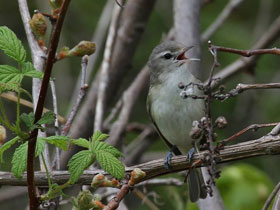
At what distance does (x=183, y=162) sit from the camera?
2.44 metres

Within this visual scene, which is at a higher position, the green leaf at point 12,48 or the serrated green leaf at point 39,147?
the green leaf at point 12,48

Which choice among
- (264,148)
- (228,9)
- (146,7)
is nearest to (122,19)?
(146,7)

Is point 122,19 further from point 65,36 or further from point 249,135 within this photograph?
point 249,135

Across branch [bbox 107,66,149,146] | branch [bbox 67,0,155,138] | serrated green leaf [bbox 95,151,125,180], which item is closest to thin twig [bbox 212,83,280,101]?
serrated green leaf [bbox 95,151,125,180]

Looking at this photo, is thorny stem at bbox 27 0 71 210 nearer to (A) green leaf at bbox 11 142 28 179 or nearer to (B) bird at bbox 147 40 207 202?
(A) green leaf at bbox 11 142 28 179

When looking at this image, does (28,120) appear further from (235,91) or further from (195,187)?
(195,187)

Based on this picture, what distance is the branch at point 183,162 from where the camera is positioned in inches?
85.6

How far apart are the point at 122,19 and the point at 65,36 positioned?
3.57 feet

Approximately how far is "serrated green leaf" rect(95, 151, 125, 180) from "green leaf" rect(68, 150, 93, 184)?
0.04 metres

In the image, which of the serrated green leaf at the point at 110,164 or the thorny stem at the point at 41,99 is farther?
the serrated green leaf at the point at 110,164

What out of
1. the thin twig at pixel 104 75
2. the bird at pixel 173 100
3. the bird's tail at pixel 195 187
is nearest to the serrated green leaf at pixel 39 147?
the bird's tail at pixel 195 187

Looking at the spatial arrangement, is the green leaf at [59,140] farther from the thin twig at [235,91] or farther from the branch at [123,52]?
the branch at [123,52]

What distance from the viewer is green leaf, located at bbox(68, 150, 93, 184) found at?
2.03m

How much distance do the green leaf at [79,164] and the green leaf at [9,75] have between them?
37cm
